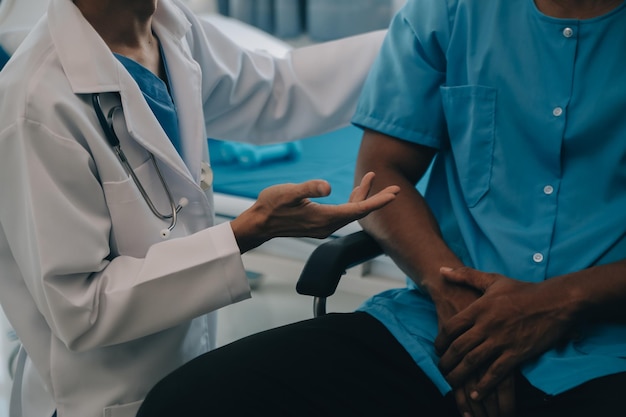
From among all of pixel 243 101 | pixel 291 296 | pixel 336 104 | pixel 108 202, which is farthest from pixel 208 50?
pixel 291 296

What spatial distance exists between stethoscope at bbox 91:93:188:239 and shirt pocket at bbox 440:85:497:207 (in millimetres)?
515

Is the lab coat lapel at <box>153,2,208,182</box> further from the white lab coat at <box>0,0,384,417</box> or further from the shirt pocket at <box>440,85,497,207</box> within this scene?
the shirt pocket at <box>440,85,497,207</box>

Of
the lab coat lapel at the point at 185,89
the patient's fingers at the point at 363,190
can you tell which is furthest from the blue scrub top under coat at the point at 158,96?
the patient's fingers at the point at 363,190

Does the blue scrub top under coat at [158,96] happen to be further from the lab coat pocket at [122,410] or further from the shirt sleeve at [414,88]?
the lab coat pocket at [122,410]

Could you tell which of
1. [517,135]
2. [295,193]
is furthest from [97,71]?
[517,135]

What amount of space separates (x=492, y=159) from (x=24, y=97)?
0.80 meters

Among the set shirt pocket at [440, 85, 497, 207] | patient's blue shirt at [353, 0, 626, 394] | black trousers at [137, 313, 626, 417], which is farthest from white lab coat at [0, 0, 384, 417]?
shirt pocket at [440, 85, 497, 207]

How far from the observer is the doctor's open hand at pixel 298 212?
1146 millimetres

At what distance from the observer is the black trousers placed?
45.8 inches

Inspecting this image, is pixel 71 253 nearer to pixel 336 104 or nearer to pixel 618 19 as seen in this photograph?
pixel 336 104

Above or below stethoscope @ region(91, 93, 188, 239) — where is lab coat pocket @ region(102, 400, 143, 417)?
below

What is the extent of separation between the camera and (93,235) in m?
1.19

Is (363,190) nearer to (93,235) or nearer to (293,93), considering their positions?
(93,235)

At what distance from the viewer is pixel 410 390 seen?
1260 millimetres
